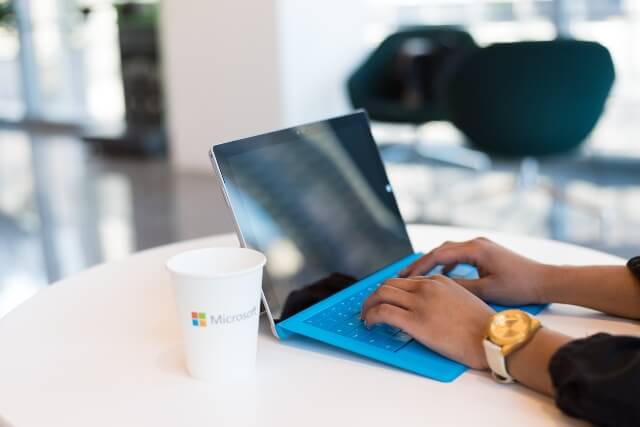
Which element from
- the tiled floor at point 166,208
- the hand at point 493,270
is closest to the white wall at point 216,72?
the tiled floor at point 166,208

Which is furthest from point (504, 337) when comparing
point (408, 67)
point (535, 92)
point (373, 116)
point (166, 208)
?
point (408, 67)

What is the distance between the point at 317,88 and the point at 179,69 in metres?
0.90

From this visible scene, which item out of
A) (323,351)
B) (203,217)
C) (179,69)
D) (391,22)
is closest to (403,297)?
(323,351)

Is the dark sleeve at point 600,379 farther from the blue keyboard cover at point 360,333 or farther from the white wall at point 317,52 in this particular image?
the white wall at point 317,52

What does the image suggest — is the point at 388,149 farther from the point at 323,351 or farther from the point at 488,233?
the point at 323,351

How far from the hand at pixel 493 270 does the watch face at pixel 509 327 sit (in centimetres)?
18

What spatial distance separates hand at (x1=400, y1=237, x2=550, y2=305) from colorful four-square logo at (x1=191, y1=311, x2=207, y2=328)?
363 mm

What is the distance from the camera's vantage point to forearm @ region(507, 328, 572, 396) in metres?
0.72

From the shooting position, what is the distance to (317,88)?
4.64 meters

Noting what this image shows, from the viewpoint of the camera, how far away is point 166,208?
4.15m

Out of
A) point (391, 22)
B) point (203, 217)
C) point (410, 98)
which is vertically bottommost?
point (203, 217)

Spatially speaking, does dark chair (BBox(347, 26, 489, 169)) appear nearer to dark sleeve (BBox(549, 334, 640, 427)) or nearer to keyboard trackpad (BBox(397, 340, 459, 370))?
keyboard trackpad (BBox(397, 340, 459, 370))

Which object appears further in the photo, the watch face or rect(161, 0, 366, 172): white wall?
rect(161, 0, 366, 172): white wall

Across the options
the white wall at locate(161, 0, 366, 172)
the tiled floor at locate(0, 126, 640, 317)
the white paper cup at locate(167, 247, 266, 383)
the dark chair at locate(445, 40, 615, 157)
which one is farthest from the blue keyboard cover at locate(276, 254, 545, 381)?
the white wall at locate(161, 0, 366, 172)
